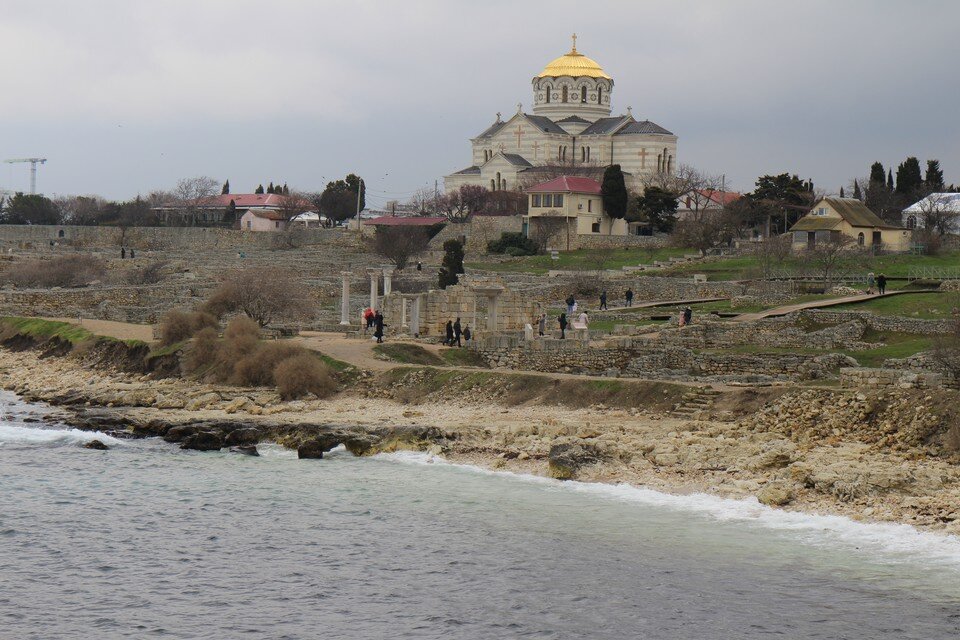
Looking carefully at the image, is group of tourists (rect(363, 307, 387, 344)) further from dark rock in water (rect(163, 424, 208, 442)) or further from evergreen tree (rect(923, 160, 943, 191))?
evergreen tree (rect(923, 160, 943, 191))

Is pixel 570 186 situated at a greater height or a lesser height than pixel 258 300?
greater

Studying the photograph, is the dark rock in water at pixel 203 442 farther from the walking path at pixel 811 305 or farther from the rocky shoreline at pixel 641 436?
the walking path at pixel 811 305

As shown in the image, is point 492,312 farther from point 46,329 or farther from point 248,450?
point 46,329

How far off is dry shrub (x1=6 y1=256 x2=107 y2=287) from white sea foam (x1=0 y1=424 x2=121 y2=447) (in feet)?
114

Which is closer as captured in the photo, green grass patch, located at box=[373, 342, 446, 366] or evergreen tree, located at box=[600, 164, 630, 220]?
green grass patch, located at box=[373, 342, 446, 366]

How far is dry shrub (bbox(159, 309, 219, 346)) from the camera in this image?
41.5 m

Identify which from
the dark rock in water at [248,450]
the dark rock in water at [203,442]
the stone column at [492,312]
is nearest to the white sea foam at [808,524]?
the dark rock in water at [248,450]

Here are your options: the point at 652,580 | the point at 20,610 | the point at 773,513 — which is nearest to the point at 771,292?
the point at 773,513

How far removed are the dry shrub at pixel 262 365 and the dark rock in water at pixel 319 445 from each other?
709 centimetres

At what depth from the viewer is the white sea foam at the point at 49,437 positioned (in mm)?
30328

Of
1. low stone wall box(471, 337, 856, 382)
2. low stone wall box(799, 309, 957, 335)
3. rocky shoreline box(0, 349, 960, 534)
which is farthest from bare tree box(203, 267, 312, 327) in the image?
low stone wall box(799, 309, 957, 335)

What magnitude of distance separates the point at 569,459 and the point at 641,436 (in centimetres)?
184

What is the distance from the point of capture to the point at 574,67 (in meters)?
108

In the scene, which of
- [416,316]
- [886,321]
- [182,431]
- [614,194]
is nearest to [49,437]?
[182,431]
